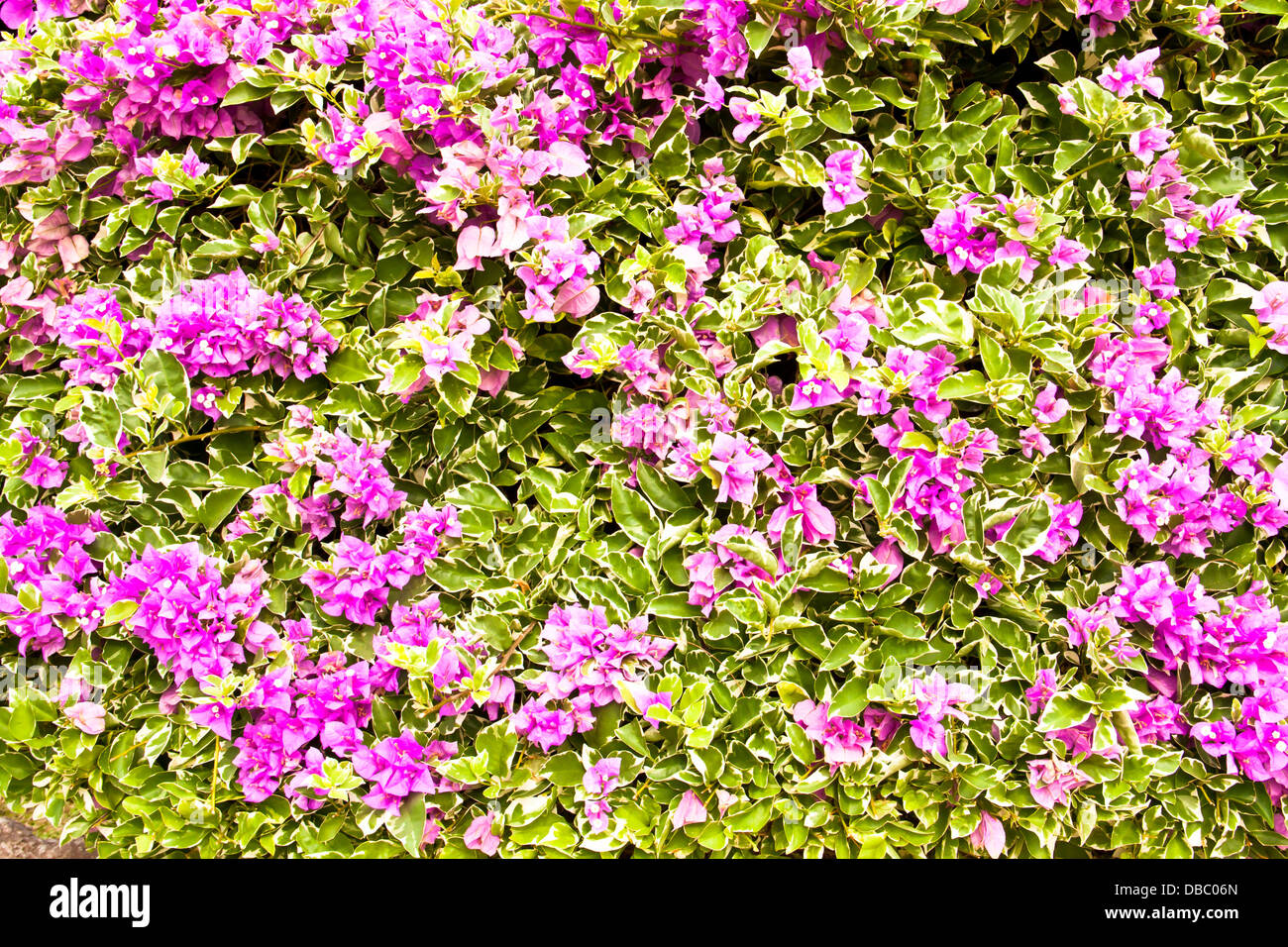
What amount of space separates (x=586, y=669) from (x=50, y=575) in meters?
1.27

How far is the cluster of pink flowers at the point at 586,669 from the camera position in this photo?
1745 mm

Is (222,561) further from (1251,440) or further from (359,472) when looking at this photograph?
(1251,440)

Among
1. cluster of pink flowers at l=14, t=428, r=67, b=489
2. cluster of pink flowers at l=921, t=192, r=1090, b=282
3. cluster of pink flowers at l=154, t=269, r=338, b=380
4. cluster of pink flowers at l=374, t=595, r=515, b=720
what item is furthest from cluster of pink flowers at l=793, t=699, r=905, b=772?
cluster of pink flowers at l=14, t=428, r=67, b=489

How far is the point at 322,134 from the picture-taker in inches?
75.0

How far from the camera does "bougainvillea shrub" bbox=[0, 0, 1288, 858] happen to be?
1776 millimetres

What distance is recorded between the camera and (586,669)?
68.7 inches

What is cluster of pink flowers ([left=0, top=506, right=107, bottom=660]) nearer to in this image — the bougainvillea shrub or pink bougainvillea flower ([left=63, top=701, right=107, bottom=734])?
the bougainvillea shrub

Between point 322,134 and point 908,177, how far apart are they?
127 cm

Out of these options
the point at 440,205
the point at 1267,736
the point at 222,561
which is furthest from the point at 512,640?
the point at 1267,736

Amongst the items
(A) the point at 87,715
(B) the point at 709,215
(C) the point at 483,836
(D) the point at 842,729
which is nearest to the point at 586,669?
(C) the point at 483,836

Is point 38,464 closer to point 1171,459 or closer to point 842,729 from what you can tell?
point 842,729

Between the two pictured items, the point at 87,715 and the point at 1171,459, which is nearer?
the point at 1171,459

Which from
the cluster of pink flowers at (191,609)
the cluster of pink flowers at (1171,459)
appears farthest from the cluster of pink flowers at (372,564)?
the cluster of pink flowers at (1171,459)

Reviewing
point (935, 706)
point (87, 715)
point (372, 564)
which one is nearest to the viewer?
point (935, 706)
